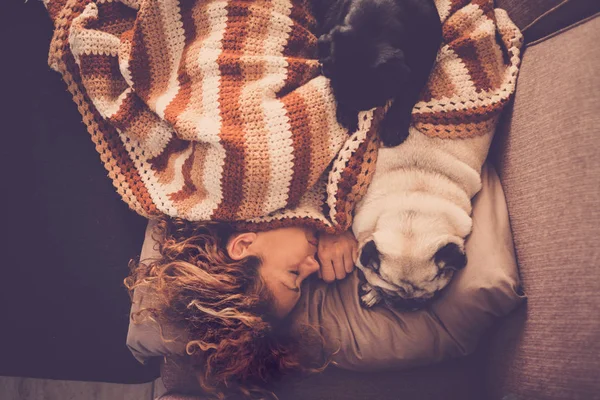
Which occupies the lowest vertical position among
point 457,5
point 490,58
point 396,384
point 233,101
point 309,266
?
point 396,384

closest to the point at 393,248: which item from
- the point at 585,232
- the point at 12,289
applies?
the point at 585,232

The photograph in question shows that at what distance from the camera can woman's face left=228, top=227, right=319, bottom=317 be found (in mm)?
1041

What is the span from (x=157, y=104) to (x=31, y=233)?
20.0 inches

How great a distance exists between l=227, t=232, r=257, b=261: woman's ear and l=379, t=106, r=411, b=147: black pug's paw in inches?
17.1

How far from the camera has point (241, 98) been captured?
38.7 inches

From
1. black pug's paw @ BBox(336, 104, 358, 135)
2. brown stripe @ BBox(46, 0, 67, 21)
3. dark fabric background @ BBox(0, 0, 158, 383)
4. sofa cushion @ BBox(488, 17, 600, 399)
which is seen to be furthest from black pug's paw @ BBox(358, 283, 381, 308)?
brown stripe @ BBox(46, 0, 67, 21)

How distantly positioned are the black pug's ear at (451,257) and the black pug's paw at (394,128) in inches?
11.6

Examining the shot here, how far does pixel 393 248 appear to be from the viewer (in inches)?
39.5

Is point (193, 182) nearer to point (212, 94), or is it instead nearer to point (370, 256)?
point (212, 94)

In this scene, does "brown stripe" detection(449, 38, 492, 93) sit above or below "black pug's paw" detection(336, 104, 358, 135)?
above

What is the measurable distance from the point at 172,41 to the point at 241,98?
26 cm

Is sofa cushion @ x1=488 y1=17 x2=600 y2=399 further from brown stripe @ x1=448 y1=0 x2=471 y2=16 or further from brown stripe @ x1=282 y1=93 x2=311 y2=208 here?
brown stripe @ x1=282 y1=93 x2=311 y2=208

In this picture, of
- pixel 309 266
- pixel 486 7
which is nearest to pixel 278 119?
pixel 309 266

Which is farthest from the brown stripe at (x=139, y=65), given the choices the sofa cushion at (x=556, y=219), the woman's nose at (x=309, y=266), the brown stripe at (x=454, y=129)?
the sofa cushion at (x=556, y=219)
